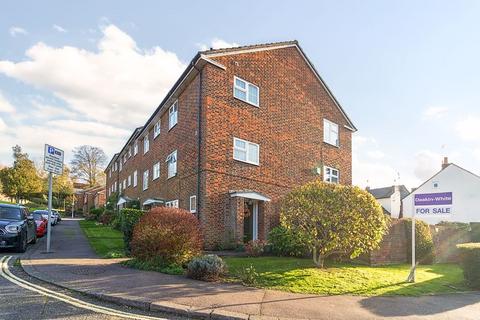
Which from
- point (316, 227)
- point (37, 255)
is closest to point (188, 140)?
point (37, 255)

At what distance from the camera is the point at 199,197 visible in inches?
656

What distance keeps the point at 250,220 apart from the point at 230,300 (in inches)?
429

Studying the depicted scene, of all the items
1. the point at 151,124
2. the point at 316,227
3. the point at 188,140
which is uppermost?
the point at 151,124

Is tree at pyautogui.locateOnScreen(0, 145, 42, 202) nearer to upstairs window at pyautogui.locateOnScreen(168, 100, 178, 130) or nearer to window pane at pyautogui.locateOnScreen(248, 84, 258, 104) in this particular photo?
upstairs window at pyautogui.locateOnScreen(168, 100, 178, 130)

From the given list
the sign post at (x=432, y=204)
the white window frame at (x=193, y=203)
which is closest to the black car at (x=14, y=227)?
the white window frame at (x=193, y=203)

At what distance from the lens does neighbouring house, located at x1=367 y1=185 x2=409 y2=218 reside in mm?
47969

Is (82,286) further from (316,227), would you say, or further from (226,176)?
(226,176)

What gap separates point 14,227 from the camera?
13359mm

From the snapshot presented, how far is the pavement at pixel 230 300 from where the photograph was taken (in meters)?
6.85

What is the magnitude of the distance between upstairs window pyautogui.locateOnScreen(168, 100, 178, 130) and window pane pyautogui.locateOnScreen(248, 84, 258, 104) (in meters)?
4.04

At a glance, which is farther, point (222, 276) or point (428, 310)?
point (222, 276)

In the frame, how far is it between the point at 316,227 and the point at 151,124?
1712 cm

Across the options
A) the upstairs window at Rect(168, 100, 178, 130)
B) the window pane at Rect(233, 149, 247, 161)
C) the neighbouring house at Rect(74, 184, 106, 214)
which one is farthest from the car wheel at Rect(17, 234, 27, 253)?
the neighbouring house at Rect(74, 184, 106, 214)

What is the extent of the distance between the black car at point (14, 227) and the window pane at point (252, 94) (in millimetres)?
10368
